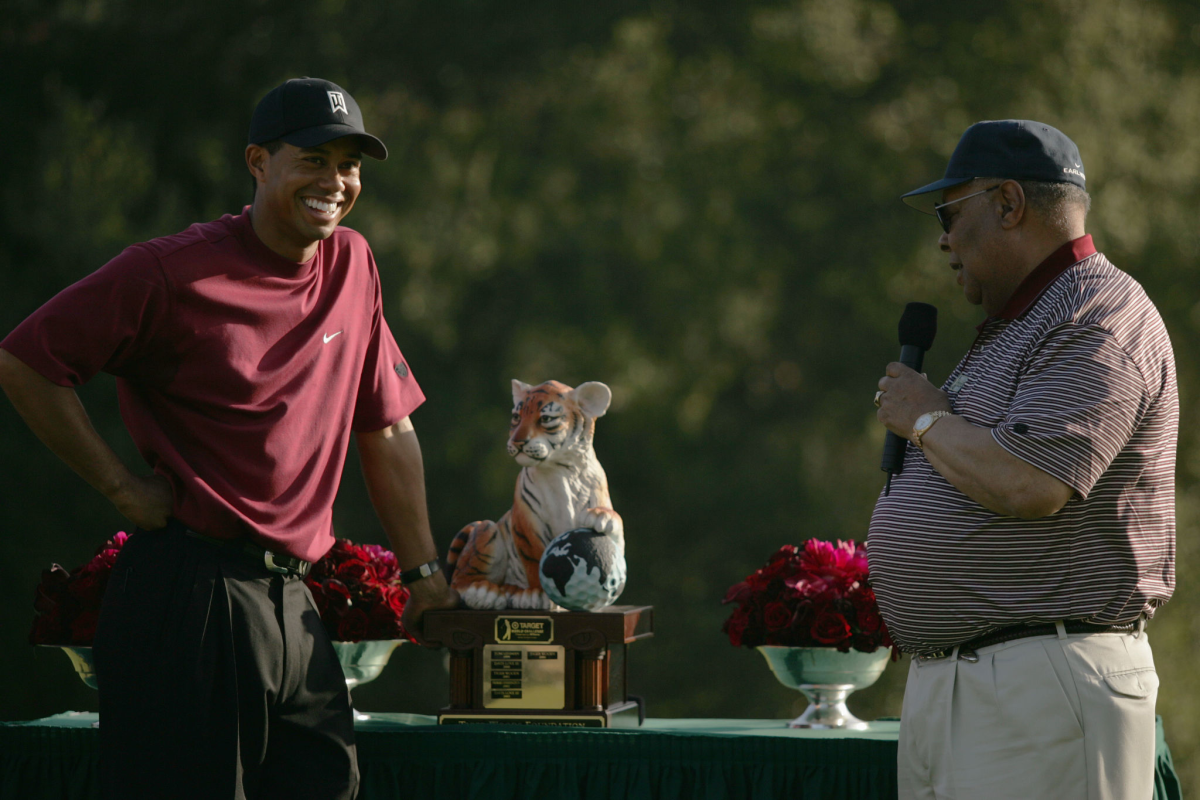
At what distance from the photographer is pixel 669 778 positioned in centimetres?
229

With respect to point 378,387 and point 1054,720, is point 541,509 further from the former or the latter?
point 1054,720

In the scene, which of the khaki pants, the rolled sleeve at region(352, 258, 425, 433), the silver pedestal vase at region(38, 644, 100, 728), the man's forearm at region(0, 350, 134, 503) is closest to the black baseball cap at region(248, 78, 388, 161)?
the rolled sleeve at region(352, 258, 425, 433)

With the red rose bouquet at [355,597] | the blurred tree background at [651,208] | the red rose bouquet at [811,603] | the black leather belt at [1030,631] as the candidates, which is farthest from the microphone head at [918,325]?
the blurred tree background at [651,208]

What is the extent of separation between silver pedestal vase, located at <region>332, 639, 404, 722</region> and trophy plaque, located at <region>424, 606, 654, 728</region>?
0.23m

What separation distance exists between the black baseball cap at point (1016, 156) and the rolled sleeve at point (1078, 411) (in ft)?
0.89

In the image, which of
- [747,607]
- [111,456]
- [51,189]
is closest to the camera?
[111,456]

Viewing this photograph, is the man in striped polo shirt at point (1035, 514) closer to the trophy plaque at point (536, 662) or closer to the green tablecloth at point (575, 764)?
the green tablecloth at point (575, 764)

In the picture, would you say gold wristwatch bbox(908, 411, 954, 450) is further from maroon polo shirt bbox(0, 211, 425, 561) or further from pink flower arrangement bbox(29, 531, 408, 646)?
pink flower arrangement bbox(29, 531, 408, 646)

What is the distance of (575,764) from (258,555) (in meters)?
0.76

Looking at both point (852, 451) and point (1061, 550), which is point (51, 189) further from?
point (1061, 550)

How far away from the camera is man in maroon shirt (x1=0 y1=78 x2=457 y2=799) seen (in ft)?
6.19

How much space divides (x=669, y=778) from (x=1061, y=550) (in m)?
0.98

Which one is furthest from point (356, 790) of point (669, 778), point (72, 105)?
point (72, 105)

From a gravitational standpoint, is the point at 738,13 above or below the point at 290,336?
above
